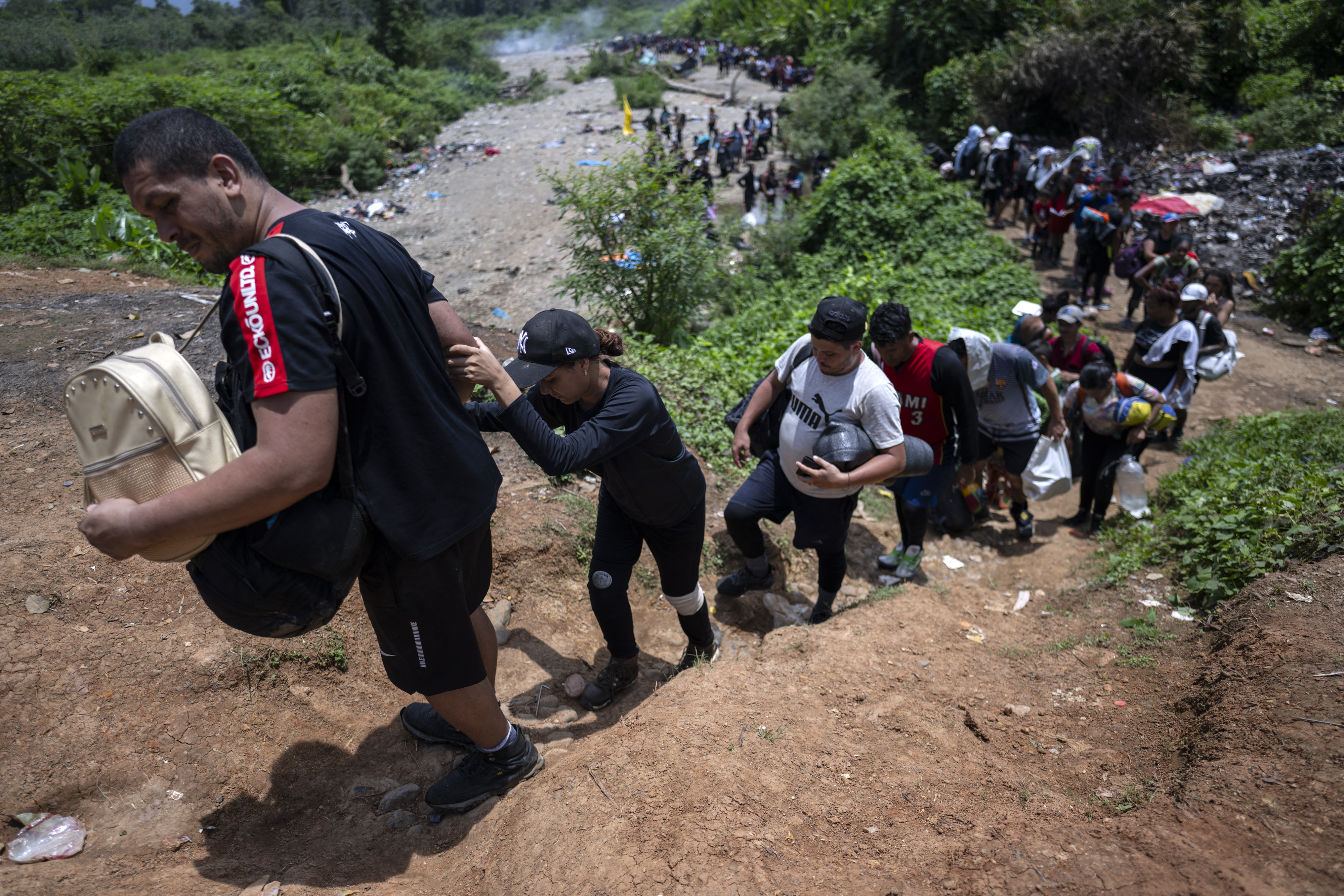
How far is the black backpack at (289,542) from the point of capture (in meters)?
1.69

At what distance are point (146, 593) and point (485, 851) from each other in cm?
184

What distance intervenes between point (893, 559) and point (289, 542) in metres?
3.73

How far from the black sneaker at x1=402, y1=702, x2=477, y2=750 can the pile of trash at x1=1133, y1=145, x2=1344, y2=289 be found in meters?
10.7

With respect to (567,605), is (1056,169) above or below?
above

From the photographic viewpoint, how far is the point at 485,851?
2193 mm

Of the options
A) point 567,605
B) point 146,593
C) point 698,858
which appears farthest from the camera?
point 567,605

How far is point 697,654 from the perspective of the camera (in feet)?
11.1

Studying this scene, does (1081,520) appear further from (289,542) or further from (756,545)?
(289,542)

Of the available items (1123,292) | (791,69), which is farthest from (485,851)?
(791,69)

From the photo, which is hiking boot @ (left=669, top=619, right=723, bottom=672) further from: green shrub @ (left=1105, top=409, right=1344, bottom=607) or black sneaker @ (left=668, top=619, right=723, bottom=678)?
green shrub @ (left=1105, top=409, right=1344, bottom=607)

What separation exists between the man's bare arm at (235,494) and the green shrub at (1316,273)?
11.9 meters

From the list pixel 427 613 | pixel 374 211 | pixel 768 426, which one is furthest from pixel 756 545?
pixel 374 211

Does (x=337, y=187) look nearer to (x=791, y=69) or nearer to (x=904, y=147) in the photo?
(x=904, y=147)

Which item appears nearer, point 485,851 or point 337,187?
point 485,851
